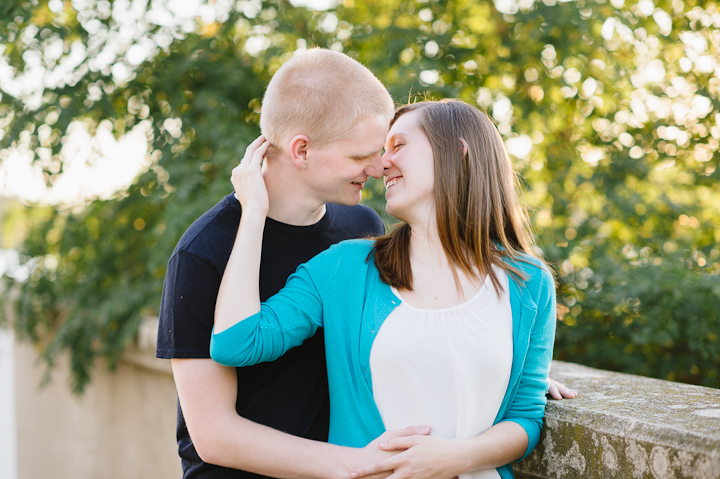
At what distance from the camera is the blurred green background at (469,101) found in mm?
2818

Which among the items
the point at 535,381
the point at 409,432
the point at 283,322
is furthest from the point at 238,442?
the point at 535,381

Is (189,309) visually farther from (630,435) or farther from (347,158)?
(630,435)

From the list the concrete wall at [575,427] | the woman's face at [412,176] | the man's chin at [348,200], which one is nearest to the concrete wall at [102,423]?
the concrete wall at [575,427]

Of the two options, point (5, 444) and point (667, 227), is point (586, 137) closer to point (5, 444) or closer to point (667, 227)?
point (667, 227)

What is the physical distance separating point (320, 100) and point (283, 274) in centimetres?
54

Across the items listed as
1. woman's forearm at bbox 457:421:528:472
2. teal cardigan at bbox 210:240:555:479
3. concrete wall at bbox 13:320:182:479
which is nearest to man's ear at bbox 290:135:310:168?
teal cardigan at bbox 210:240:555:479

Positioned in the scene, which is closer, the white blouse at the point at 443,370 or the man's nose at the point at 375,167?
the white blouse at the point at 443,370

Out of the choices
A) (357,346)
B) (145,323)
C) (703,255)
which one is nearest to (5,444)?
(145,323)

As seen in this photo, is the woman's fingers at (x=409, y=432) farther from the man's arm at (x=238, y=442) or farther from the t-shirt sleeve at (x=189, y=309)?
the t-shirt sleeve at (x=189, y=309)

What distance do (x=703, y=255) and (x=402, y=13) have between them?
231 cm

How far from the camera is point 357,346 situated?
1.55 metres

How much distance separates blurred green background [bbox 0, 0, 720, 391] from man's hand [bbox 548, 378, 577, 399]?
3.19 feet

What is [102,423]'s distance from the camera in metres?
4.77

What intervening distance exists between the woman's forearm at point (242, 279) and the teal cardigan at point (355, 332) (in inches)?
1.4
